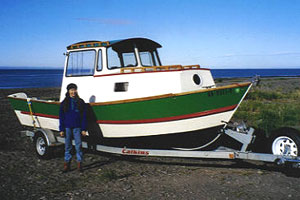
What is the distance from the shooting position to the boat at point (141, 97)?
19.0ft

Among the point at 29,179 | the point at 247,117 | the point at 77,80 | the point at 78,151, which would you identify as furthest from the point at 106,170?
the point at 247,117

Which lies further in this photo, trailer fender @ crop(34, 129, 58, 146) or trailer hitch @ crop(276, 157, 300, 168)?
trailer fender @ crop(34, 129, 58, 146)

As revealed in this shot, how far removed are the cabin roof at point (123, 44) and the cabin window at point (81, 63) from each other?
190 millimetres

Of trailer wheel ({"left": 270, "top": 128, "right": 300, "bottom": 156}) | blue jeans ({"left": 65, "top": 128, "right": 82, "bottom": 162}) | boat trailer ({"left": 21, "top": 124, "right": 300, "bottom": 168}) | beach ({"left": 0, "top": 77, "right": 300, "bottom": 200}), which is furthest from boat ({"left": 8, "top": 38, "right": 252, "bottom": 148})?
trailer wheel ({"left": 270, "top": 128, "right": 300, "bottom": 156})

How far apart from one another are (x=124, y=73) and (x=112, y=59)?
3.20ft

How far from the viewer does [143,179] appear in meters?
5.48

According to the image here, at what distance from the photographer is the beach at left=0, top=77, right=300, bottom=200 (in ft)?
15.4

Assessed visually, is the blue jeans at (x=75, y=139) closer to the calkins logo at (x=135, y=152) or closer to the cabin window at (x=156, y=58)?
the calkins logo at (x=135, y=152)

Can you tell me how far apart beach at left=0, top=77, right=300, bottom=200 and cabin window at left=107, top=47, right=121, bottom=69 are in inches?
98.1

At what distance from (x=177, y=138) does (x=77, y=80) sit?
3340mm

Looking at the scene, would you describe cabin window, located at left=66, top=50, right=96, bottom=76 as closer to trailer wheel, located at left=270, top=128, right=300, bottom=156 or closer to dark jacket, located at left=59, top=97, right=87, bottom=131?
dark jacket, located at left=59, top=97, right=87, bottom=131

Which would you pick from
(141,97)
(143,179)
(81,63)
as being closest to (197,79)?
(141,97)

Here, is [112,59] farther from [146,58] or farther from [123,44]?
[146,58]

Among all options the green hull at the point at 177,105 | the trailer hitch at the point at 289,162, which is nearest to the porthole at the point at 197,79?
the green hull at the point at 177,105
